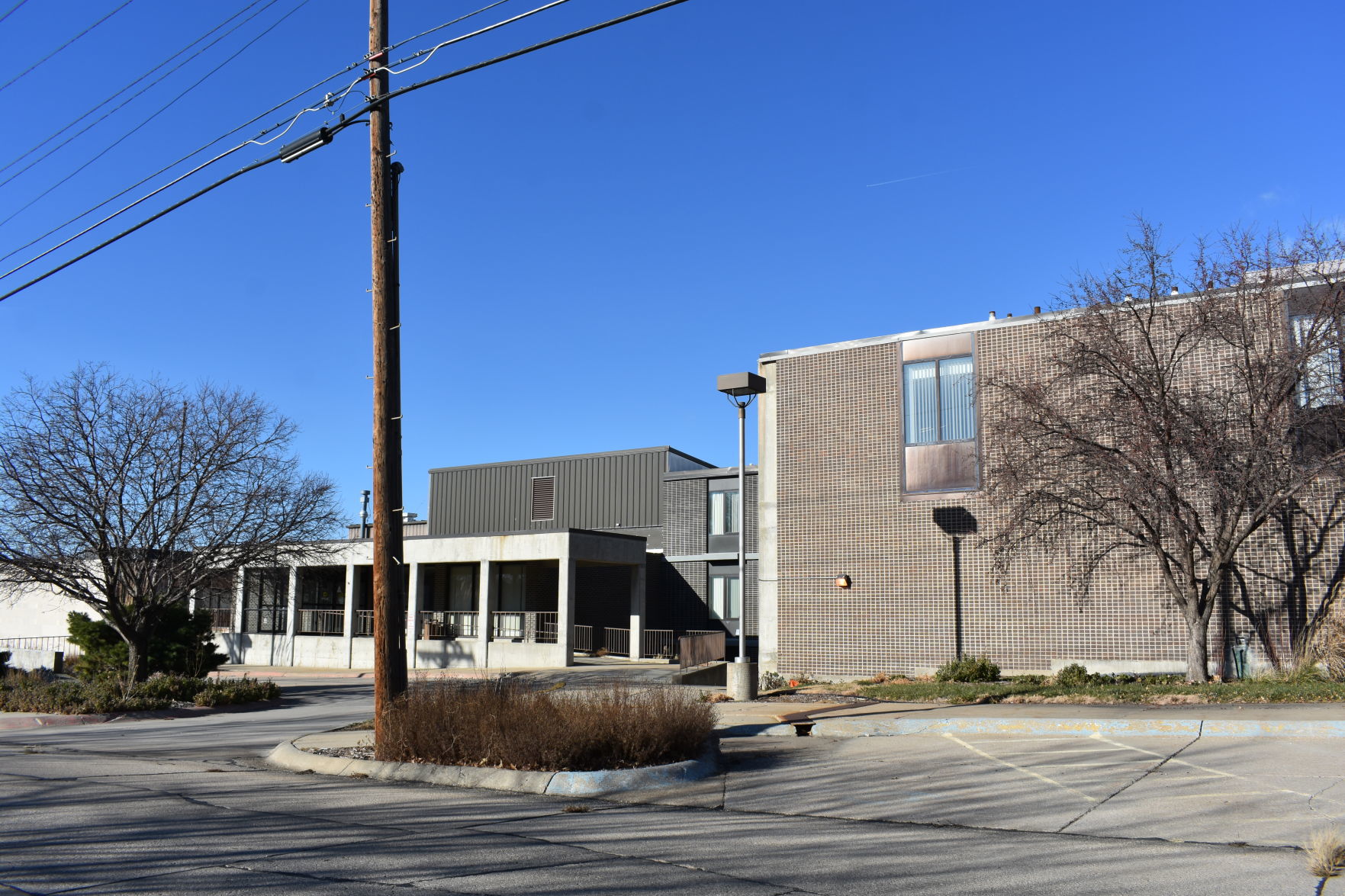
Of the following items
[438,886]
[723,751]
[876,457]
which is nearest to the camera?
[438,886]

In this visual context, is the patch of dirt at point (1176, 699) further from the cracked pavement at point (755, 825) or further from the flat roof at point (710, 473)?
the flat roof at point (710, 473)

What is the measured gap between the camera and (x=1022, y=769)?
10.8 metres

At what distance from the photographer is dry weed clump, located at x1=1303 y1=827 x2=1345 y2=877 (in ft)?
21.4

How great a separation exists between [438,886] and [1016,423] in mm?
14319

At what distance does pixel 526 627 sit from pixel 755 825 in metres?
29.4

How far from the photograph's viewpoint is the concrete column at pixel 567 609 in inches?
1284

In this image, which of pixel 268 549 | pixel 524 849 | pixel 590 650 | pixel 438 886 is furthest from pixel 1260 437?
pixel 590 650

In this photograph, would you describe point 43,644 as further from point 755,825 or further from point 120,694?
point 755,825

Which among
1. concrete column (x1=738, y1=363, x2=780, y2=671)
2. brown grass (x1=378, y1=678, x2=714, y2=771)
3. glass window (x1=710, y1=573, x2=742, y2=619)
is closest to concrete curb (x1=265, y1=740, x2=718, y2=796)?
brown grass (x1=378, y1=678, x2=714, y2=771)

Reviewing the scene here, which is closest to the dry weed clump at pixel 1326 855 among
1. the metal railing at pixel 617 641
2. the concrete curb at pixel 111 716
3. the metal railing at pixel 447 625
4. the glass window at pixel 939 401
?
the glass window at pixel 939 401

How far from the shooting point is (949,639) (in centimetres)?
2119

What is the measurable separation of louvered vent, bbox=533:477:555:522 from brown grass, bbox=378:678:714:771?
112 feet

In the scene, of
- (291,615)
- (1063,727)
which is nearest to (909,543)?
(1063,727)

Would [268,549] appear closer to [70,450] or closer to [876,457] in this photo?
[70,450]
